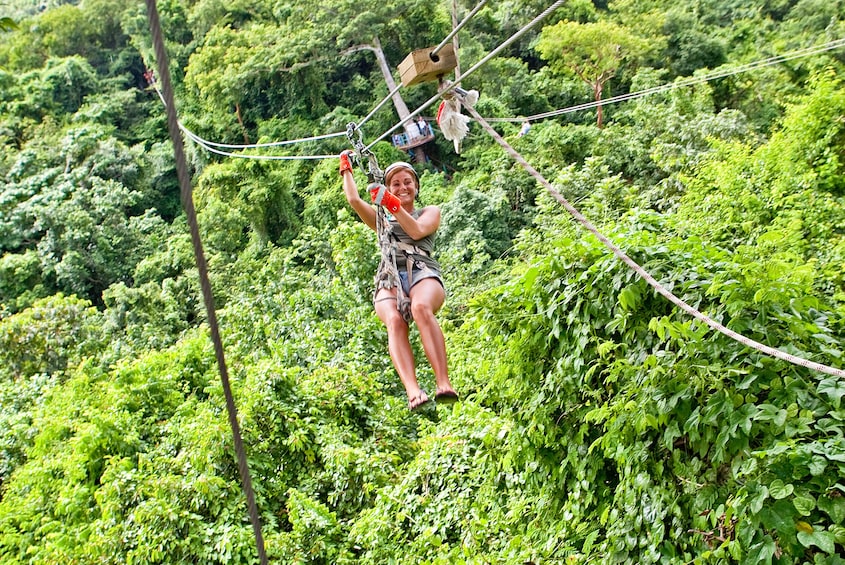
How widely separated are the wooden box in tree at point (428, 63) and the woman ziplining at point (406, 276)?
349mm

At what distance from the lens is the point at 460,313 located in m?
8.20

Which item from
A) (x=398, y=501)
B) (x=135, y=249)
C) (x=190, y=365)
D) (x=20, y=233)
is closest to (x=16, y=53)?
(x=20, y=233)

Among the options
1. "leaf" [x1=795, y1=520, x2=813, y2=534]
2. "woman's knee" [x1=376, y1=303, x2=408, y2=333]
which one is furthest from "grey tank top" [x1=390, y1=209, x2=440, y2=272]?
"leaf" [x1=795, y1=520, x2=813, y2=534]

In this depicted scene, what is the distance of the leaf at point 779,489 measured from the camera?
6.47ft

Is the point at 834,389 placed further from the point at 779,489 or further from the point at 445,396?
the point at 445,396

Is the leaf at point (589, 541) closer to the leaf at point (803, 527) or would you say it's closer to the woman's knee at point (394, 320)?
the leaf at point (803, 527)

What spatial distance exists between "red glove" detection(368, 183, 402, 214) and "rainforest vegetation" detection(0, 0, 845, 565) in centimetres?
90

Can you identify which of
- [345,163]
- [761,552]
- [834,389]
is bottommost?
[761,552]

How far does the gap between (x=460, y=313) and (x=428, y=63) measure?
5.64 m

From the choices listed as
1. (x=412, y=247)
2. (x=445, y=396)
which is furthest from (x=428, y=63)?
(x=445, y=396)

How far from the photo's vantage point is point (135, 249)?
1602 centimetres

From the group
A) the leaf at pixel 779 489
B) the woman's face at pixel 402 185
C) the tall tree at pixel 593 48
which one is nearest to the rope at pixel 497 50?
the woman's face at pixel 402 185

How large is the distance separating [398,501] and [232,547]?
3.91ft

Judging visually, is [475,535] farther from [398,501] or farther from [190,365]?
[190,365]
